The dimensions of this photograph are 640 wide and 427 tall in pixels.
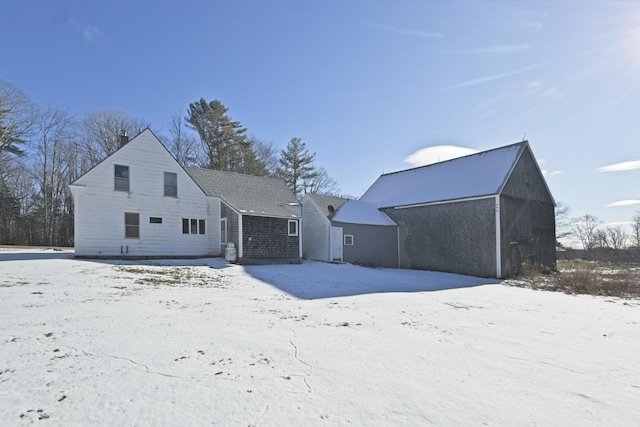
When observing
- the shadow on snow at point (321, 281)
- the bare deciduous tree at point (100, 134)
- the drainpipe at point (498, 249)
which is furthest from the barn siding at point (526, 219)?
the bare deciduous tree at point (100, 134)

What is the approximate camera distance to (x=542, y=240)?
20.3 meters

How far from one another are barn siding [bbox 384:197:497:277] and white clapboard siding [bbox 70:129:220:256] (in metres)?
11.8

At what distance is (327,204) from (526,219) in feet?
38.3

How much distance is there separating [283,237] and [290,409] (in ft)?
52.4

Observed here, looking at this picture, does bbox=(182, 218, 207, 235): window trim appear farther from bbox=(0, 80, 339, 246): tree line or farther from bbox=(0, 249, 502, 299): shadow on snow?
bbox=(0, 80, 339, 246): tree line

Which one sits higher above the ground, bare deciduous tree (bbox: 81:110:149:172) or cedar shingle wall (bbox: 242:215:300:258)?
bare deciduous tree (bbox: 81:110:149:172)

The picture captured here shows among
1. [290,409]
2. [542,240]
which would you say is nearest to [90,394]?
[290,409]

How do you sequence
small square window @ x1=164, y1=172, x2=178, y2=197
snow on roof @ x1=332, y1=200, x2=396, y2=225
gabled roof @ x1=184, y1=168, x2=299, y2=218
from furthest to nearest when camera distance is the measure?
snow on roof @ x1=332, y1=200, x2=396, y2=225
gabled roof @ x1=184, y1=168, x2=299, y2=218
small square window @ x1=164, y1=172, x2=178, y2=197

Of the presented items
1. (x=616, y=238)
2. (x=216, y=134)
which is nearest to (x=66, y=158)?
(x=216, y=134)

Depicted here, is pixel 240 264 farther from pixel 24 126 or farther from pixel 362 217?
pixel 24 126

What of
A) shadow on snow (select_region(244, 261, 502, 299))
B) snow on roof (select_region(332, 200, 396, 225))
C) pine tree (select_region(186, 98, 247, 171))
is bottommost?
shadow on snow (select_region(244, 261, 502, 299))

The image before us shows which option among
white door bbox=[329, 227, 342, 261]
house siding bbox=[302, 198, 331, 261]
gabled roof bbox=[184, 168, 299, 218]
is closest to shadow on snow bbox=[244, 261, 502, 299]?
white door bbox=[329, 227, 342, 261]

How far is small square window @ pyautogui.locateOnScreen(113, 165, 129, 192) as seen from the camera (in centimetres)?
1636

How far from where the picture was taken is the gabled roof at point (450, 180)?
742 inches
